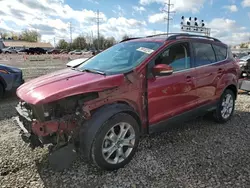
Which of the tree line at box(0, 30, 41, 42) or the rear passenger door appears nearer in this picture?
the rear passenger door

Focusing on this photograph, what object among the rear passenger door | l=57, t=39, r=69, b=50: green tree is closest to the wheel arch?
the rear passenger door

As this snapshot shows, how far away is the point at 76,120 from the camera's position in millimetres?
2670

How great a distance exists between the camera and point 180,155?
130 inches

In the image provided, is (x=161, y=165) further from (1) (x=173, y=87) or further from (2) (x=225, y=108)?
(2) (x=225, y=108)

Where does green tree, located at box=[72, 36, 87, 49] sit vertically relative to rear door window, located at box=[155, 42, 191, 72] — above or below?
above

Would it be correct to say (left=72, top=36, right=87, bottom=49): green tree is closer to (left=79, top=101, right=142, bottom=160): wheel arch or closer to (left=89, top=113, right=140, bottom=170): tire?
(left=89, top=113, right=140, bottom=170): tire

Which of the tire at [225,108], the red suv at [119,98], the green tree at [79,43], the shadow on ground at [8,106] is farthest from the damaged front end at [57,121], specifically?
the green tree at [79,43]

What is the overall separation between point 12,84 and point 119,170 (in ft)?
15.7

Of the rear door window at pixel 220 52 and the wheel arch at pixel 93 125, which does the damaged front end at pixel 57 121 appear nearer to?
the wheel arch at pixel 93 125

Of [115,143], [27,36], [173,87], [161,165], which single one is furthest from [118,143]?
[27,36]

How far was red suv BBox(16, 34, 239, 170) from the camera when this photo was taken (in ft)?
8.56

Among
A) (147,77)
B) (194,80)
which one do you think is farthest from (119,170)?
(194,80)

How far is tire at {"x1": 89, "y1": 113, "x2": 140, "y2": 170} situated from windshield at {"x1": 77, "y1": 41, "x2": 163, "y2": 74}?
2.26ft

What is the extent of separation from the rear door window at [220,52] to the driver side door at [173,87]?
38.9 inches
